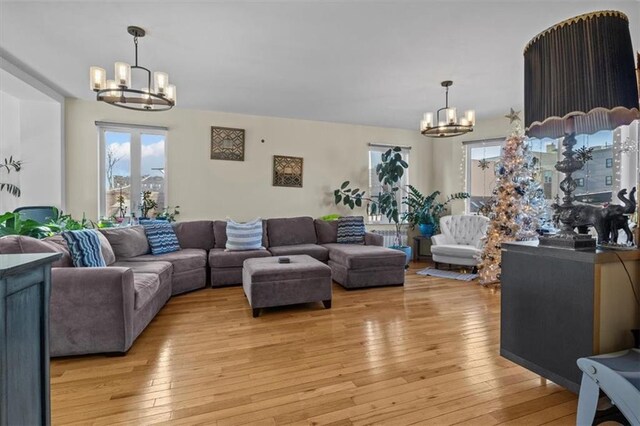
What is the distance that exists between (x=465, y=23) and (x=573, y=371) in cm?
265

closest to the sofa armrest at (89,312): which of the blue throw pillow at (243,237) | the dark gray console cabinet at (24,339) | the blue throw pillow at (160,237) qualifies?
the dark gray console cabinet at (24,339)

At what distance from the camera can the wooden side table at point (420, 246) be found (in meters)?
6.11

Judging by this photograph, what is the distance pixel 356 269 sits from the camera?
156 inches

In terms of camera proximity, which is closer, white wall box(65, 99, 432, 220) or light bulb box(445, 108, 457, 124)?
light bulb box(445, 108, 457, 124)

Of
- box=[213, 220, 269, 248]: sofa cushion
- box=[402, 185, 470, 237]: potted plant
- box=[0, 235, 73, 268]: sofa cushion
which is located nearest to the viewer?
box=[0, 235, 73, 268]: sofa cushion

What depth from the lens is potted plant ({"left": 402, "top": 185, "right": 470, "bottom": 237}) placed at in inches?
233

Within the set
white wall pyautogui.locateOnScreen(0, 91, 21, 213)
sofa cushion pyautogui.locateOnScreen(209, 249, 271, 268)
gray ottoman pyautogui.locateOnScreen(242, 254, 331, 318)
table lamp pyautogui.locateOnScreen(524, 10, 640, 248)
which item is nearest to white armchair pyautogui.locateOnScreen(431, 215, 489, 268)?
gray ottoman pyautogui.locateOnScreen(242, 254, 331, 318)

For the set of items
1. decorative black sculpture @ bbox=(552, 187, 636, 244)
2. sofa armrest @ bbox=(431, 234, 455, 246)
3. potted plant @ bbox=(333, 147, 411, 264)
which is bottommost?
sofa armrest @ bbox=(431, 234, 455, 246)

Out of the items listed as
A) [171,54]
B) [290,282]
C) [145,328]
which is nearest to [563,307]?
[290,282]

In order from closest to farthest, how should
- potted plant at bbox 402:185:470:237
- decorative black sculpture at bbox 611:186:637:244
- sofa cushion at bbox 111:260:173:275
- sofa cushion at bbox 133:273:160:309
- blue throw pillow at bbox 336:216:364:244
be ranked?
decorative black sculpture at bbox 611:186:637:244
sofa cushion at bbox 133:273:160:309
sofa cushion at bbox 111:260:173:275
blue throw pillow at bbox 336:216:364:244
potted plant at bbox 402:185:470:237

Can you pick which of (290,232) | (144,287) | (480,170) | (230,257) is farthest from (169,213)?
(480,170)

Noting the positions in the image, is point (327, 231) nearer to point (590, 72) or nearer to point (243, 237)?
point (243, 237)

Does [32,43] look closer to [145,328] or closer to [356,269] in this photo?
[145,328]

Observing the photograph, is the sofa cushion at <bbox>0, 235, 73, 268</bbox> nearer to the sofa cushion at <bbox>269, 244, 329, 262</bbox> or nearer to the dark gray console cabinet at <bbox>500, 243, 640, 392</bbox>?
the sofa cushion at <bbox>269, 244, 329, 262</bbox>
